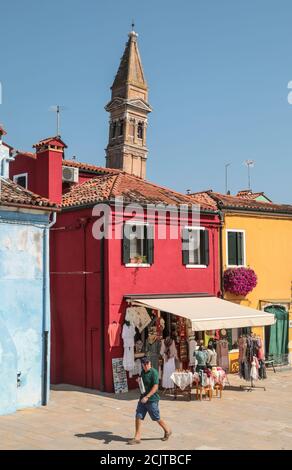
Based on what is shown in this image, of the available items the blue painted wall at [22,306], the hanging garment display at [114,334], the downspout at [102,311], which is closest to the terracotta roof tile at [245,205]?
the downspout at [102,311]

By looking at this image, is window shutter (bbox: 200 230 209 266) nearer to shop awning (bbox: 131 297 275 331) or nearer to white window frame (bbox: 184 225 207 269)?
white window frame (bbox: 184 225 207 269)

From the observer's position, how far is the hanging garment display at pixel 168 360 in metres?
17.4

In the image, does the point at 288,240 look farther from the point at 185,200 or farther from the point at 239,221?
the point at 185,200

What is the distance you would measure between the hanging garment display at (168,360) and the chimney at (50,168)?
6.25 meters

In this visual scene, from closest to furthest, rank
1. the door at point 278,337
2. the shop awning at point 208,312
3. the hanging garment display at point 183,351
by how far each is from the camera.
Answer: the shop awning at point 208,312
the hanging garment display at point 183,351
the door at point 278,337

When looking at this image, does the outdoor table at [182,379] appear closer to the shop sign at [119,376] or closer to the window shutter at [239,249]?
the shop sign at [119,376]

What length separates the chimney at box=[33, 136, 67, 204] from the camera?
19438 millimetres

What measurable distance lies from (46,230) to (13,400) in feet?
15.5

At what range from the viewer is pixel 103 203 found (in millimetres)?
18141

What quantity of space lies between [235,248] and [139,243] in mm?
5222

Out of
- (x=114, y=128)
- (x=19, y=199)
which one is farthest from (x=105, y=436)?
(x=114, y=128)

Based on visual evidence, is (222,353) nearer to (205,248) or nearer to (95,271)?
(205,248)

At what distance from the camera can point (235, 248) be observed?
2277 cm

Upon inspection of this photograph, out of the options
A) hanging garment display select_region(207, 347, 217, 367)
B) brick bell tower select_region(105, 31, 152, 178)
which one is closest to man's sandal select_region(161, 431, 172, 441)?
hanging garment display select_region(207, 347, 217, 367)
